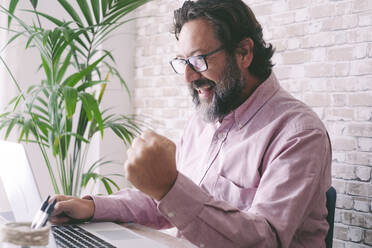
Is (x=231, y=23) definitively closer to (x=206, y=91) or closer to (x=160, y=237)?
(x=206, y=91)

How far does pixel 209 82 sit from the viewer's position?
5.64 ft

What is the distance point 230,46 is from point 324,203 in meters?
0.66

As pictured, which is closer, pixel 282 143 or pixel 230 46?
pixel 282 143

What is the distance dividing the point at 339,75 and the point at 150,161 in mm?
1234

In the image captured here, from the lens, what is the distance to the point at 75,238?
1.22 metres

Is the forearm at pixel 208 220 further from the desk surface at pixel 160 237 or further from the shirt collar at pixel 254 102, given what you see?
the shirt collar at pixel 254 102

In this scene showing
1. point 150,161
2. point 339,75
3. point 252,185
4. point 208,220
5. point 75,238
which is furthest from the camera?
point 339,75

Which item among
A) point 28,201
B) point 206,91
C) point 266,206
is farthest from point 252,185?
point 28,201

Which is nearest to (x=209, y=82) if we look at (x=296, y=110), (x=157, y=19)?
(x=296, y=110)

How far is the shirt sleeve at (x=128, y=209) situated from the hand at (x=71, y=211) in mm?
36

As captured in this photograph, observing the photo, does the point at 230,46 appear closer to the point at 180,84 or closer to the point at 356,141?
the point at 356,141

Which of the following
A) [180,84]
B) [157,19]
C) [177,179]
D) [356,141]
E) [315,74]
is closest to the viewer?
[177,179]

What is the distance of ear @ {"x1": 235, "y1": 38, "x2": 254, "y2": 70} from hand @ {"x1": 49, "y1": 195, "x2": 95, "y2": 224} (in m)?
0.77

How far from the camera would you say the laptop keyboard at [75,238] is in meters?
1.15
